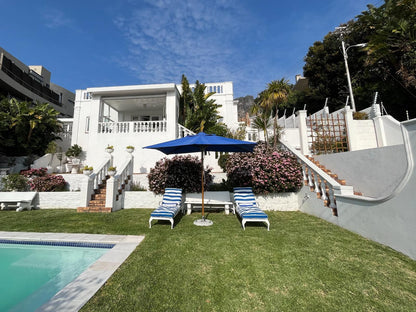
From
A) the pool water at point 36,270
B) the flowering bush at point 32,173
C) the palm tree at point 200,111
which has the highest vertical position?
the palm tree at point 200,111

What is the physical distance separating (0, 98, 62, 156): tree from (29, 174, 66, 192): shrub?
6351mm

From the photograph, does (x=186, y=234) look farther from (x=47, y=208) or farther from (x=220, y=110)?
(x=220, y=110)

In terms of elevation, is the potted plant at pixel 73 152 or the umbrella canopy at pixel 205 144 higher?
the potted plant at pixel 73 152

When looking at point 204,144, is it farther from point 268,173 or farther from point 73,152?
point 73,152

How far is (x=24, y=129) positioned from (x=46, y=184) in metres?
7.49

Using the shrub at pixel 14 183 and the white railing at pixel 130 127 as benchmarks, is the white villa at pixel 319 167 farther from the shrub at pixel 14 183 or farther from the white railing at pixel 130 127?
the shrub at pixel 14 183

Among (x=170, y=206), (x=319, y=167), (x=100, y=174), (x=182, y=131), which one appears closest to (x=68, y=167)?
(x=100, y=174)

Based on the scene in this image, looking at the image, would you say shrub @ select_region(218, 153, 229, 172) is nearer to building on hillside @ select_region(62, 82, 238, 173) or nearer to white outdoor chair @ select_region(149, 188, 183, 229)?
A: building on hillside @ select_region(62, 82, 238, 173)

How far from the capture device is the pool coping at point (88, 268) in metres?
2.27

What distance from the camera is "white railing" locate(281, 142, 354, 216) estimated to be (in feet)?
16.9

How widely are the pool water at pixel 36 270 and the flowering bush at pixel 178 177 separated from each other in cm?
370

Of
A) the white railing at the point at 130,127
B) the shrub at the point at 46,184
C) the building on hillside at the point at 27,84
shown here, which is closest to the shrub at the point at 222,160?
the white railing at the point at 130,127

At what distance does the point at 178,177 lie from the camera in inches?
305

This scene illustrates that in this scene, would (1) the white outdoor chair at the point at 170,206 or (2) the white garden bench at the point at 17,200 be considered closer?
(1) the white outdoor chair at the point at 170,206
